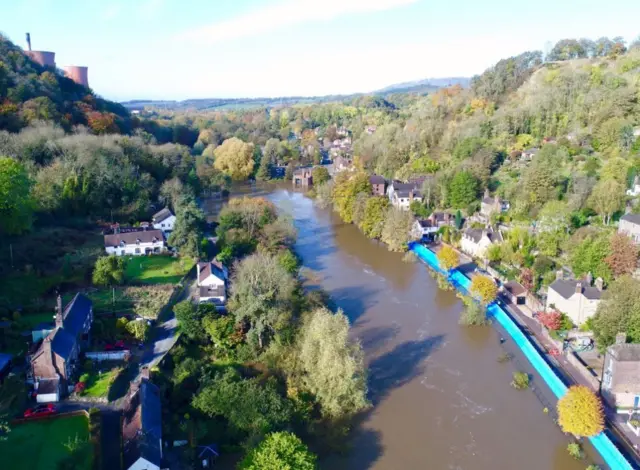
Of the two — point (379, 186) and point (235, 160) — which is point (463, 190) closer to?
point (379, 186)

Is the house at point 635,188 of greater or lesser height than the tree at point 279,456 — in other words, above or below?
above

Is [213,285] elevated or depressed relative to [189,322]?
elevated

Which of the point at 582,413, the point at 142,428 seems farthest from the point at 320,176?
the point at 142,428

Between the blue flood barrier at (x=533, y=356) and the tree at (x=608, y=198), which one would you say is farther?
the tree at (x=608, y=198)

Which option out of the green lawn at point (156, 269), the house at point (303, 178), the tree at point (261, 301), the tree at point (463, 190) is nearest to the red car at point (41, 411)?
the tree at point (261, 301)

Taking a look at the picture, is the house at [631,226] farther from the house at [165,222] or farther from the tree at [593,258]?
the house at [165,222]

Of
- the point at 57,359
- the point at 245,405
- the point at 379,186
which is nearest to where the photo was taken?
the point at 245,405

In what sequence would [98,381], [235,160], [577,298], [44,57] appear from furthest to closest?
1. [235,160]
2. [44,57]
3. [577,298]
4. [98,381]

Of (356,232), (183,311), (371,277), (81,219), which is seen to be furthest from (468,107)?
(183,311)
